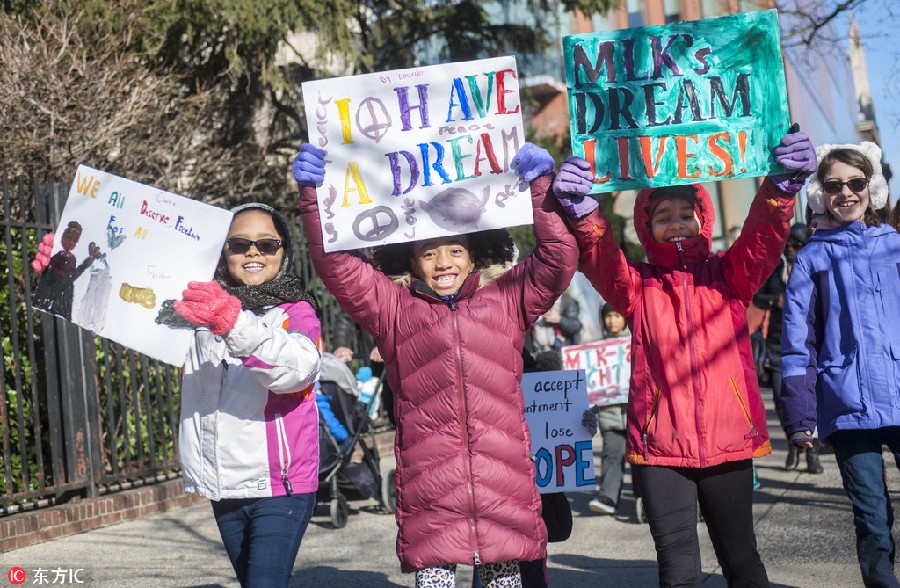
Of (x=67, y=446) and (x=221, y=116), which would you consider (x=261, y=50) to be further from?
(x=67, y=446)

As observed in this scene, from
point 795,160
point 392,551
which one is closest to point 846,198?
point 795,160

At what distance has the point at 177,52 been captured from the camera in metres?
12.2

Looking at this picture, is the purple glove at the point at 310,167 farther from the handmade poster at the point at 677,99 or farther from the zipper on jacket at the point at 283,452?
the handmade poster at the point at 677,99

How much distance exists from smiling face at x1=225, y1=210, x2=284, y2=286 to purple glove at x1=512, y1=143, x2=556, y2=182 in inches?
38.2

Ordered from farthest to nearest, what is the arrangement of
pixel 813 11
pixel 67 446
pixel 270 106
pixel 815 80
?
pixel 815 80
pixel 270 106
pixel 813 11
pixel 67 446

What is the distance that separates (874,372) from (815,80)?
35016 mm

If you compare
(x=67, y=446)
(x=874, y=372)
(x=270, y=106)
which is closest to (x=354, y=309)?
(x=874, y=372)

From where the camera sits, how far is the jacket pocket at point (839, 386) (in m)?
3.85

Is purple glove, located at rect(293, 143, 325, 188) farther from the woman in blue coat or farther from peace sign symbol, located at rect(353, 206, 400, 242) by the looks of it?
the woman in blue coat

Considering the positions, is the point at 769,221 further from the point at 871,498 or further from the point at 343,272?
the point at 343,272

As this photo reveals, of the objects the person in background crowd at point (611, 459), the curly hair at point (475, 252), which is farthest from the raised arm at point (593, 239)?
the person in background crowd at point (611, 459)

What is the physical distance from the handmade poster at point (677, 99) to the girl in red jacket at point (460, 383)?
0.36 metres

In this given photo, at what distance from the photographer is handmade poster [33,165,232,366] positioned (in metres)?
3.74

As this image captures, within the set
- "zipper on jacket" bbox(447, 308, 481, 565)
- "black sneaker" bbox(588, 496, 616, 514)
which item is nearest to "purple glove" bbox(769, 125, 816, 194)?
"zipper on jacket" bbox(447, 308, 481, 565)
